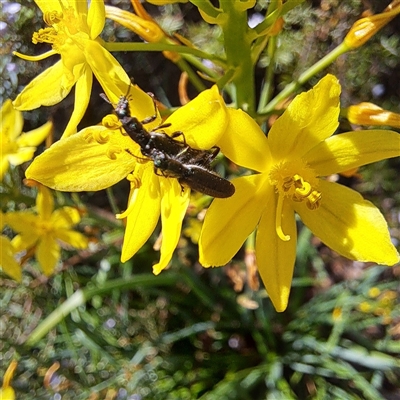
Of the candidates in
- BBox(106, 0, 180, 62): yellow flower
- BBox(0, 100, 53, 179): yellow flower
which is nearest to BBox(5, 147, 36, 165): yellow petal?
BBox(0, 100, 53, 179): yellow flower

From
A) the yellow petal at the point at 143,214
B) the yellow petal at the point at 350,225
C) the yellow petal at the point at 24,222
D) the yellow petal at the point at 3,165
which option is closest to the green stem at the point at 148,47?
the yellow petal at the point at 143,214

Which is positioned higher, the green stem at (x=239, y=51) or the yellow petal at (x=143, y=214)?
the green stem at (x=239, y=51)

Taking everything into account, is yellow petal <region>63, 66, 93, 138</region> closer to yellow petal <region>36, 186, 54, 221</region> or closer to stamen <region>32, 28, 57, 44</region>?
stamen <region>32, 28, 57, 44</region>

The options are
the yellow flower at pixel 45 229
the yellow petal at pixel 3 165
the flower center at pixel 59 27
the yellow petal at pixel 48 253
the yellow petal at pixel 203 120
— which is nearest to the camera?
the yellow petal at pixel 203 120

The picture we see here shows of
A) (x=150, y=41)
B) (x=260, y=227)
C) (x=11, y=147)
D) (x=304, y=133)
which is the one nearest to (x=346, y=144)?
(x=304, y=133)

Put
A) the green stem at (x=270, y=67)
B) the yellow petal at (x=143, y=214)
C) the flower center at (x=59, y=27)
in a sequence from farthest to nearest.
A: the green stem at (x=270, y=67) → the flower center at (x=59, y=27) → the yellow petal at (x=143, y=214)

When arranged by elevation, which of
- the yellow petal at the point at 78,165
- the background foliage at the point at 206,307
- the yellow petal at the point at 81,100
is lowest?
the background foliage at the point at 206,307

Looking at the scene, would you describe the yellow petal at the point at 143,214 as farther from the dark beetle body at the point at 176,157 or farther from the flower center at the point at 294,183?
the flower center at the point at 294,183
